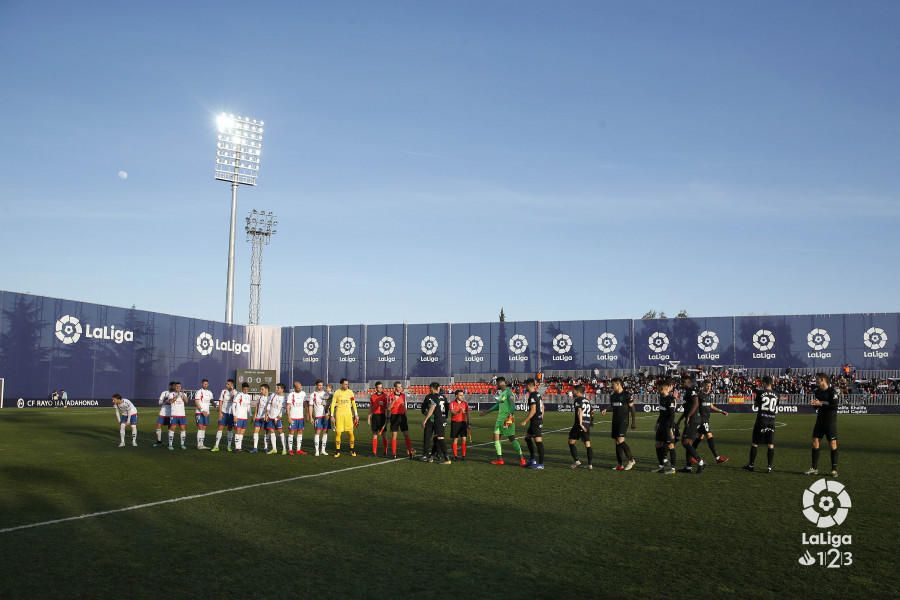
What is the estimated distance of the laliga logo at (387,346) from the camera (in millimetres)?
72938

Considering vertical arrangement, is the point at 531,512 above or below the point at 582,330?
below

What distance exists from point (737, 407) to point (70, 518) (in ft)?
175

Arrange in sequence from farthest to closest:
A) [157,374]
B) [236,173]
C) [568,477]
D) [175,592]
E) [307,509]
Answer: [236,173], [157,374], [568,477], [307,509], [175,592]

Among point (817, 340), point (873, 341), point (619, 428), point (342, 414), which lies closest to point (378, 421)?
point (342, 414)

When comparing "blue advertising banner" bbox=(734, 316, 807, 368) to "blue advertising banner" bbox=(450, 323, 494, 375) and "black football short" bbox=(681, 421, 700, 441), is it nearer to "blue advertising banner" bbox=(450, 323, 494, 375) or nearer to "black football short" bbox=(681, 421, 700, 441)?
"blue advertising banner" bbox=(450, 323, 494, 375)

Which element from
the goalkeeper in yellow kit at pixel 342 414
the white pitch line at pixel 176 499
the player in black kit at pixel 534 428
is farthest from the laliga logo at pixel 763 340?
the white pitch line at pixel 176 499

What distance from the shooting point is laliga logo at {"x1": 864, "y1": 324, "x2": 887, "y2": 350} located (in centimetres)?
6088

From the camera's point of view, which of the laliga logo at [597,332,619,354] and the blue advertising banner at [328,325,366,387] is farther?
the blue advertising banner at [328,325,366,387]

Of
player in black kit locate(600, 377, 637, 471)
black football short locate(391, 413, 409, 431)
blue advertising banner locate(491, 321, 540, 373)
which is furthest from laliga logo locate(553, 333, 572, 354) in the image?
player in black kit locate(600, 377, 637, 471)

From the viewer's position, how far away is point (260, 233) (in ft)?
289

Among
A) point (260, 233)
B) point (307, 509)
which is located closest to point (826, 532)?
point (307, 509)

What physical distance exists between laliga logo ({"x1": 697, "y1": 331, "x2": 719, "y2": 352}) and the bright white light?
49.6m

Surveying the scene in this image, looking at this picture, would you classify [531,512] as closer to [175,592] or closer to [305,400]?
[175,592]

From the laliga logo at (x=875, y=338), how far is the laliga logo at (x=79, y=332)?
61359mm
